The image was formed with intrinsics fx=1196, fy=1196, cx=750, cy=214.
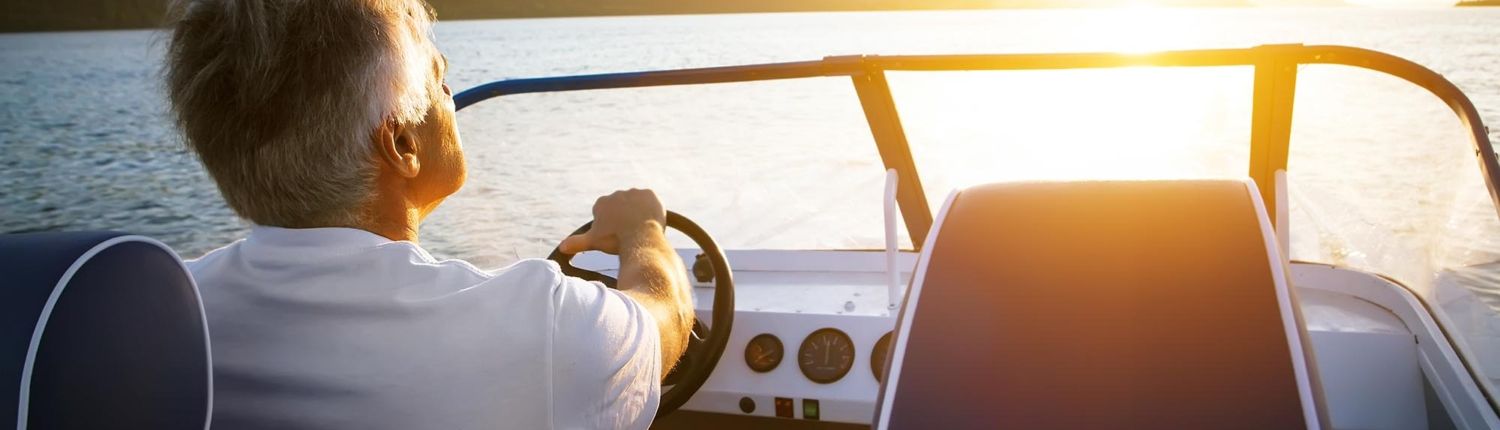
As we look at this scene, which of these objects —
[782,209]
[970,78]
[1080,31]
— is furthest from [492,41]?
[970,78]

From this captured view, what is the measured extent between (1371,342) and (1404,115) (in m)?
11.0

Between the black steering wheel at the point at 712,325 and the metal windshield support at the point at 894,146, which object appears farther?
the metal windshield support at the point at 894,146

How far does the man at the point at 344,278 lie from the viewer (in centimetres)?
104

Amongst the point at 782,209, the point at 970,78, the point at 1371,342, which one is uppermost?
the point at 970,78

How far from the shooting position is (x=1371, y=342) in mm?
1989

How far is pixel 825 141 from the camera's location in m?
8.27

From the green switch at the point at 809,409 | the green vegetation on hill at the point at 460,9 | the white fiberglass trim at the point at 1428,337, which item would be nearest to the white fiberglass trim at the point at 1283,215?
the white fiberglass trim at the point at 1428,337

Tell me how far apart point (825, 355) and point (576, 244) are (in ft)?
2.79

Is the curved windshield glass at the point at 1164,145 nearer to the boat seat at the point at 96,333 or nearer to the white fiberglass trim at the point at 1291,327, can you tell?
the white fiberglass trim at the point at 1291,327

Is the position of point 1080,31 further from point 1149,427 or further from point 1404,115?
point 1149,427

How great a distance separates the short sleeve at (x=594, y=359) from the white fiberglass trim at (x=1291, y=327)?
588 millimetres

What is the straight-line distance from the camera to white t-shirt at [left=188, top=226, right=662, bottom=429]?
104 cm

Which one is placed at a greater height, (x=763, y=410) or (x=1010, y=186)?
(x=1010, y=186)

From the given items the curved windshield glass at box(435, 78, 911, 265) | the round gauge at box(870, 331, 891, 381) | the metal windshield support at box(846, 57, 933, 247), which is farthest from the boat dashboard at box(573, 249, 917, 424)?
the curved windshield glass at box(435, 78, 911, 265)
